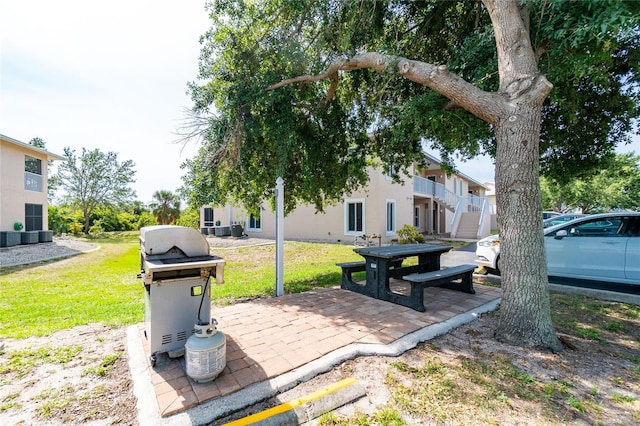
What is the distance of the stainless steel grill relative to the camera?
9.32 feet

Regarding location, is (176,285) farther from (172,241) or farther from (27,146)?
(27,146)

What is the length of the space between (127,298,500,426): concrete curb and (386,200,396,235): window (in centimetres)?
1138

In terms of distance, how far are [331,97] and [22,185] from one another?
17860 mm

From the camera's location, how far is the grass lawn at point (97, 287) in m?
4.27

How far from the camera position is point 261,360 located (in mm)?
2971

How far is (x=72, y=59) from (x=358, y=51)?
18.5 ft

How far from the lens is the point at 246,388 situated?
2520 mm

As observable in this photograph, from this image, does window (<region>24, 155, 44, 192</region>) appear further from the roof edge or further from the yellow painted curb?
the yellow painted curb

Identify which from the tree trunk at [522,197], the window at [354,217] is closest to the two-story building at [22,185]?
the window at [354,217]

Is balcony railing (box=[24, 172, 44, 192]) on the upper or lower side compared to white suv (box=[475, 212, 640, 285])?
upper

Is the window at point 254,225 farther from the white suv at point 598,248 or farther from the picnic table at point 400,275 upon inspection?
the white suv at point 598,248

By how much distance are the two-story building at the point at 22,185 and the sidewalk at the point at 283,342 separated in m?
16.4

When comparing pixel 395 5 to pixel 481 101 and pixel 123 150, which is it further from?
pixel 123 150

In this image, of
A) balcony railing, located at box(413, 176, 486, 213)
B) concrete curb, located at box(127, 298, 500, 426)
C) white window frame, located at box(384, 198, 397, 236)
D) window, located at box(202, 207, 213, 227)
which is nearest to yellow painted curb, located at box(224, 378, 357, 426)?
concrete curb, located at box(127, 298, 500, 426)
